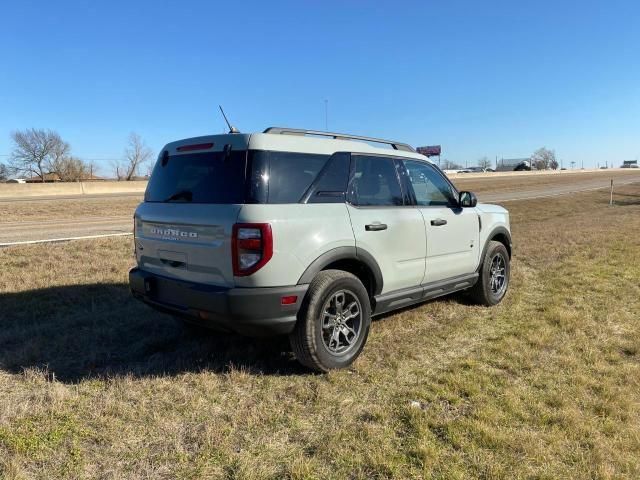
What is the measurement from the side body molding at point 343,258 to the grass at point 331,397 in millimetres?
752

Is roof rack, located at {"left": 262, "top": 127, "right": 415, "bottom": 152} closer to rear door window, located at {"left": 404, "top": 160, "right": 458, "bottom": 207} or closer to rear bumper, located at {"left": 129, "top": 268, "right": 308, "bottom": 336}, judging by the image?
rear door window, located at {"left": 404, "top": 160, "right": 458, "bottom": 207}

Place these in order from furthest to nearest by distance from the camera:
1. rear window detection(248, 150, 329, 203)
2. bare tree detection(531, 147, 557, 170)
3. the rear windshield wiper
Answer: bare tree detection(531, 147, 557, 170)
the rear windshield wiper
rear window detection(248, 150, 329, 203)

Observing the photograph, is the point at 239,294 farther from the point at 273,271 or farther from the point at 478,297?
the point at 478,297

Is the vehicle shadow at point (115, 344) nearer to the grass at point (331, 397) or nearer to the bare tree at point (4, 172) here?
the grass at point (331, 397)

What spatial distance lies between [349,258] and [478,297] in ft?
8.67

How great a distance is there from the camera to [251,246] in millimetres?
3496

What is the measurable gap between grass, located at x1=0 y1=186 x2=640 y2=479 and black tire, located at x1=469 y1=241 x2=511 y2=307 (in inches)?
6.7

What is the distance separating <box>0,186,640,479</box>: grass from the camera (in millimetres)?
2834

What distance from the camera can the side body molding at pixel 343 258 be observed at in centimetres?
378

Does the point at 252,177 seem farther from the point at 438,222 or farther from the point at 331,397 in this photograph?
the point at 438,222

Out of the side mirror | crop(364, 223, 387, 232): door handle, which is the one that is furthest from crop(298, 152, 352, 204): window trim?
the side mirror

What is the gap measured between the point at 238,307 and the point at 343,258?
986 millimetres

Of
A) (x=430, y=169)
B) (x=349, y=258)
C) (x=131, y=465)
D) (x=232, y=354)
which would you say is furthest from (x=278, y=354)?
(x=430, y=169)

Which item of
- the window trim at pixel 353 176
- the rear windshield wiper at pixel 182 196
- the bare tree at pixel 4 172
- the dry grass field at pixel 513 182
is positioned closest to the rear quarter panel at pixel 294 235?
the window trim at pixel 353 176
